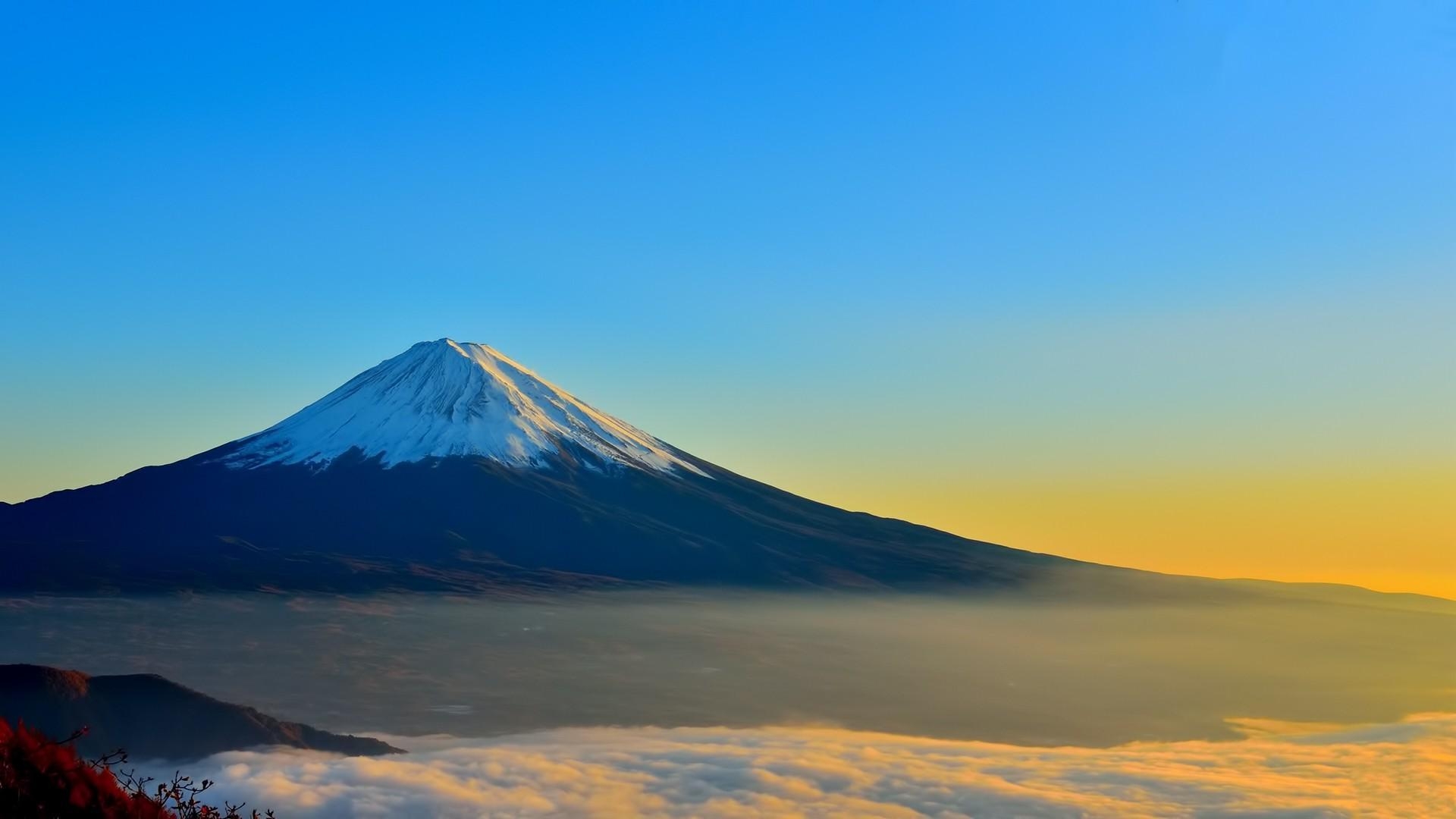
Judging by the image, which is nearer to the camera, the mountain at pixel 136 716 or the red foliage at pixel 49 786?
the red foliage at pixel 49 786

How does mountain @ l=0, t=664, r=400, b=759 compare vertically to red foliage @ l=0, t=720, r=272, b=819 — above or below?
below

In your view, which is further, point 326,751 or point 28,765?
point 326,751

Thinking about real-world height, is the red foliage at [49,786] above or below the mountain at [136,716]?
above

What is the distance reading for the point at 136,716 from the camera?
137375 mm

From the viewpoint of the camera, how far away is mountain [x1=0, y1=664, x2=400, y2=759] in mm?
126562

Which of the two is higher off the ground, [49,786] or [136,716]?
[49,786]

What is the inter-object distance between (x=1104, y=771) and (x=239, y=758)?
393ft

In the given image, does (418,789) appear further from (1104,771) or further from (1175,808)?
(1104,771)

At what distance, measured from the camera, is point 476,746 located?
635 feet

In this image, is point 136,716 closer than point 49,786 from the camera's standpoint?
No

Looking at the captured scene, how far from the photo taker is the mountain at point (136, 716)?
12656 centimetres

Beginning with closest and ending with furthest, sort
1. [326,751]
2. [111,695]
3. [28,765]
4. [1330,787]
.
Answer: [28,765]
[111,695]
[326,751]
[1330,787]

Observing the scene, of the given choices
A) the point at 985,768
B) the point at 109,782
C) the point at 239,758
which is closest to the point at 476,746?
the point at 239,758

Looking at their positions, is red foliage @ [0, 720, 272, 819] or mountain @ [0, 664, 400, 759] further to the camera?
mountain @ [0, 664, 400, 759]
